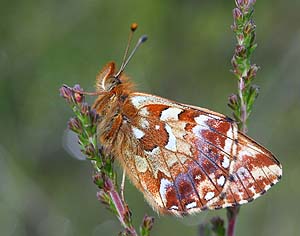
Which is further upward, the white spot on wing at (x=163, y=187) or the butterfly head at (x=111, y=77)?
the butterfly head at (x=111, y=77)

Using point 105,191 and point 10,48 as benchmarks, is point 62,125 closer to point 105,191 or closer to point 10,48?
point 10,48

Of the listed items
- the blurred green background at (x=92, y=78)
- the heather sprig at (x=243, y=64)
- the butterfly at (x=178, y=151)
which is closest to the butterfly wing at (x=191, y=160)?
the butterfly at (x=178, y=151)

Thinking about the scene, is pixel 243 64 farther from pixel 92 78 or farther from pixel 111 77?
pixel 92 78

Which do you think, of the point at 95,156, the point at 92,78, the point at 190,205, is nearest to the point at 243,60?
the point at 190,205

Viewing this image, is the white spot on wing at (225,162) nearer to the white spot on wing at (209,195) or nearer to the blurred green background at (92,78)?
the white spot on wing at (209,195)

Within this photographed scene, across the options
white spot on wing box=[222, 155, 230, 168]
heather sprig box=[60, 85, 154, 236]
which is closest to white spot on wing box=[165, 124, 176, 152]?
white spot on wing box=[222, 155, 230, 168]

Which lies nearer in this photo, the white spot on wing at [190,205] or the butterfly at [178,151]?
the butterfly at [178,151]

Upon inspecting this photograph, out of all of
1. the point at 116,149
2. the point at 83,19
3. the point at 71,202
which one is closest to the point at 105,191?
the point at 116,149
